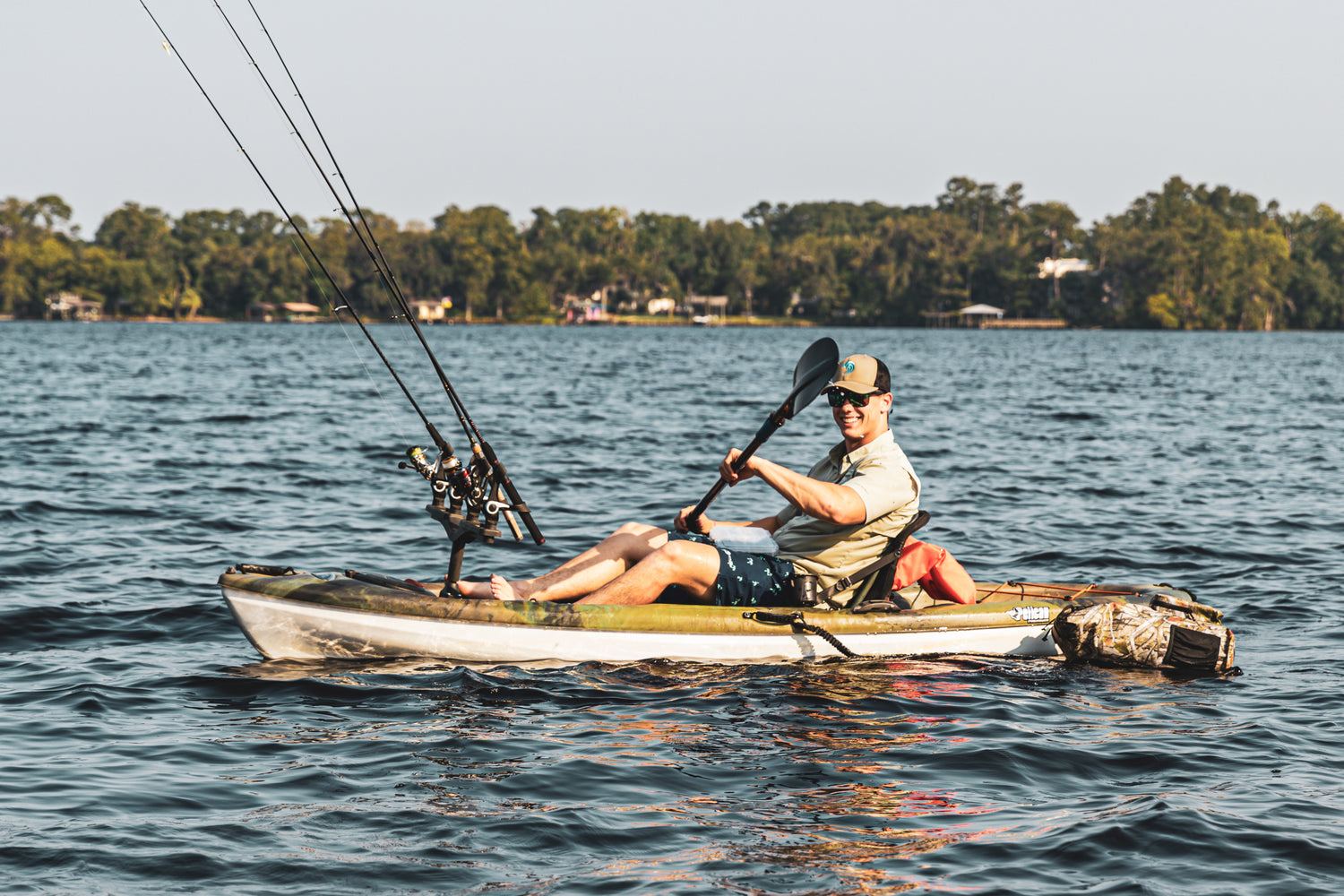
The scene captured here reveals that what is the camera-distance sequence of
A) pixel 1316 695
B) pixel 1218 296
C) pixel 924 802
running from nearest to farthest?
1. pixel 924 802
2. pixel 1316 695
3. pixel 1218 296

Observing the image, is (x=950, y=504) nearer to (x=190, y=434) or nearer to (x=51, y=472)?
(x=51, y=472)

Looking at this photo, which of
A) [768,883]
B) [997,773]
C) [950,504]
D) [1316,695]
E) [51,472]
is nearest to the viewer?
[768,883]

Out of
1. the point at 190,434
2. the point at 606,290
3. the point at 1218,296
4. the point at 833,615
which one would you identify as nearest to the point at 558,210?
the point at 606,290

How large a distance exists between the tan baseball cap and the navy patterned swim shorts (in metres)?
1.22

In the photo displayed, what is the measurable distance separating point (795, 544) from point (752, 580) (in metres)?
0.35

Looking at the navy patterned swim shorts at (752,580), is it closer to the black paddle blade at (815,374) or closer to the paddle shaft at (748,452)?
the paddle shaft at (748,452)

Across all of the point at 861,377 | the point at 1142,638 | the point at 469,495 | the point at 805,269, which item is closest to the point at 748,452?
the point at 861,377

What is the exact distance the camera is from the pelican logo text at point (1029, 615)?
8.29m

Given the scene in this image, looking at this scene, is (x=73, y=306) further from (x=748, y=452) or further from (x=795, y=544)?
(x=748, y=452)

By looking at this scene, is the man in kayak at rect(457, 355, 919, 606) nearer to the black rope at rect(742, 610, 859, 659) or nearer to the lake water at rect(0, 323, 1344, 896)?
the black rope at rect(742, 610, 859, 659)

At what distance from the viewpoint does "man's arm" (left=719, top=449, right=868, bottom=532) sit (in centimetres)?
705

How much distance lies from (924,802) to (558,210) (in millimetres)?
175220

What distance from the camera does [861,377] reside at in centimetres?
740

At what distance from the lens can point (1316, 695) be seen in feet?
25.3
